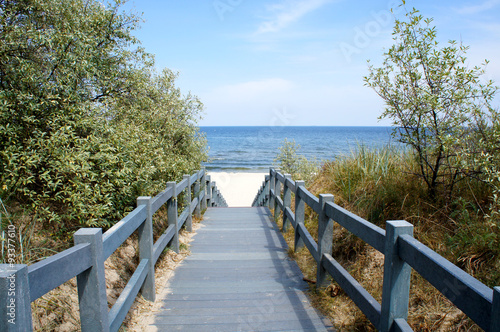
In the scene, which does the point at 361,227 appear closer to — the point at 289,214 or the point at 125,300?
the point at 125,300

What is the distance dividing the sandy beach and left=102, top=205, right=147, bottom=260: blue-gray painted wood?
55.8ft

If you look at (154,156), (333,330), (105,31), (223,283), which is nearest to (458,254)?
(333,330)

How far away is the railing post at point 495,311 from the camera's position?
1396 mm


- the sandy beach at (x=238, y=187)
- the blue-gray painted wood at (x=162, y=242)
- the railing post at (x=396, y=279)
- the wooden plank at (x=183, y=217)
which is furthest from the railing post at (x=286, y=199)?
the sandy beach at (x=238, y=187)

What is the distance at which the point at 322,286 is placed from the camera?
12.7 ft

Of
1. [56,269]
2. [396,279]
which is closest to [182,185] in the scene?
[56,269]

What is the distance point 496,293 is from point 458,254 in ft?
6.79

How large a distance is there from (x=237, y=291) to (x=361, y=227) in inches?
71.0

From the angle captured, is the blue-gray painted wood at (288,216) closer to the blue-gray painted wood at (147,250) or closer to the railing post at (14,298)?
the blue-gray painted wood at (147,250)

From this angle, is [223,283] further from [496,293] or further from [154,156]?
[496,293]

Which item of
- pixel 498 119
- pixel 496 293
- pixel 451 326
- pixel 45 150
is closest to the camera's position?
pixel 496 293

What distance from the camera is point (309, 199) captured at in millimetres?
4512

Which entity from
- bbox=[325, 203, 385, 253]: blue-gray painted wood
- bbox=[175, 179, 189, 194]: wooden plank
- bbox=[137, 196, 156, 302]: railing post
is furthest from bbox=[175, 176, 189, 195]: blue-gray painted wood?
bbox=[325, 203, 385, 253]: blue-gray painted wood

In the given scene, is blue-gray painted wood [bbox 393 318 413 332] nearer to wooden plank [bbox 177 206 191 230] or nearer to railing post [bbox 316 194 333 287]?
railing post [bbox 316 194 333 287]
